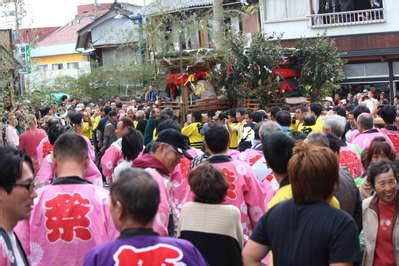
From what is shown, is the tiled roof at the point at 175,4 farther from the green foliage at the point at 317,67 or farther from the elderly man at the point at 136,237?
the elderly man at the point at 136,237

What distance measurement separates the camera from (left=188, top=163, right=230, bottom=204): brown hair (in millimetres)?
5465

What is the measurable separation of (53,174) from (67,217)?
210 cm

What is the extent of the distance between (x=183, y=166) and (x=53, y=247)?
2997 mm

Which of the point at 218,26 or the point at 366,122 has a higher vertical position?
the point at 218,26

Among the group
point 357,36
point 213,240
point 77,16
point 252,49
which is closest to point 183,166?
point 213,240

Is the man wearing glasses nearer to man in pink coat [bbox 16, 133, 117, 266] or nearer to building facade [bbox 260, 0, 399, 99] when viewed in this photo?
man in pink coat [bbox 16, 133, 117, 266]

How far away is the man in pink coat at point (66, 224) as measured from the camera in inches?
206

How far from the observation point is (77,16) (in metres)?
68.6

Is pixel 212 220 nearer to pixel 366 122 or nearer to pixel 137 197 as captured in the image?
pixel 137 197

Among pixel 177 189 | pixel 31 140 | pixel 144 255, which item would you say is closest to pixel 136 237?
pixel 144 255

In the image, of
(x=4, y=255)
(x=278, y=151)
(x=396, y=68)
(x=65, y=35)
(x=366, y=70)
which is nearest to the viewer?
(x=4, y=255)

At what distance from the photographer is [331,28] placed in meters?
30.0

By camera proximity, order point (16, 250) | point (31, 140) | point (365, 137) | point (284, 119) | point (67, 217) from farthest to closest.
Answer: point (31, 140)
point (284, 119)
point (365, 137)
point (67, 217)
point (16, 250)

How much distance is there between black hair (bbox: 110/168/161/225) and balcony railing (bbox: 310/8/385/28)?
26.5 metres
